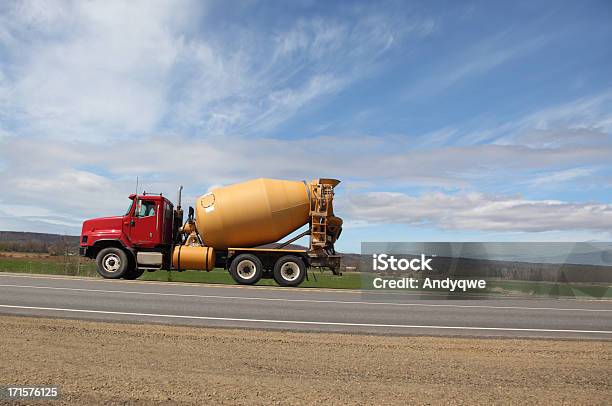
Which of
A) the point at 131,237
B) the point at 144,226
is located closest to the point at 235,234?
the point at 144,226

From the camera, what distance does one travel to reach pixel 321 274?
19.8 m

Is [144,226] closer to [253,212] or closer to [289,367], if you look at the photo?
[253,212]

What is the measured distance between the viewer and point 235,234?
19.3 metres

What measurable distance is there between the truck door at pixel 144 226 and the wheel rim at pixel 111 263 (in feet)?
2.97

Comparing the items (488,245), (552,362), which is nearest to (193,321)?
(552,362)

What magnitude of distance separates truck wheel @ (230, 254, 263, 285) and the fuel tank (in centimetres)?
61

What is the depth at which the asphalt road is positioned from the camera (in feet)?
32.9

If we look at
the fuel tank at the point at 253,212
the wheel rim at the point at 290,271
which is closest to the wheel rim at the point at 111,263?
the fuel tank at the point at 253,212

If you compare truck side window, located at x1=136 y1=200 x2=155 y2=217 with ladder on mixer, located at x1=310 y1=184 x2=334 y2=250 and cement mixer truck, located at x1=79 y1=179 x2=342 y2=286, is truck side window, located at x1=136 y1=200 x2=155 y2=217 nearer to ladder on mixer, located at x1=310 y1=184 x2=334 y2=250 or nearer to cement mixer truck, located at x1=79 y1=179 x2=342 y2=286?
cement mixer truck, located at x1=79 y1=179 x2=342 y2=286

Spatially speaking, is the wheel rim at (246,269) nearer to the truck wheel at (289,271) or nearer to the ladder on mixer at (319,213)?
the truck wheel at (289,271)

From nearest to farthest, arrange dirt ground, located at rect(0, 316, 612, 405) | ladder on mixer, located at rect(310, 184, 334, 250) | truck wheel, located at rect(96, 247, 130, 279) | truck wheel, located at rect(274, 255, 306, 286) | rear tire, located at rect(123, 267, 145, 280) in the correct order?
dirt ground, located at rect(0, 316, 612, 405) < truck wheel, located at rect(274, 255, 306, 286) < ladder on mixer, located at rect(310, 184, 334, 250) < truck wheel, located at rect(96, 247, 130, 279) < rear tire, located at rect(123, 267, 145, 280)

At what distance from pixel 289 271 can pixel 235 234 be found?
2.44 m

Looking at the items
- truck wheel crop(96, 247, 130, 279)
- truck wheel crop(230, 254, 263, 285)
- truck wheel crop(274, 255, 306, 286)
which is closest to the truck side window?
truck wheel crop(96, 247, 130, 279)

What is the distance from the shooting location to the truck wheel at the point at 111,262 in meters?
19.9
